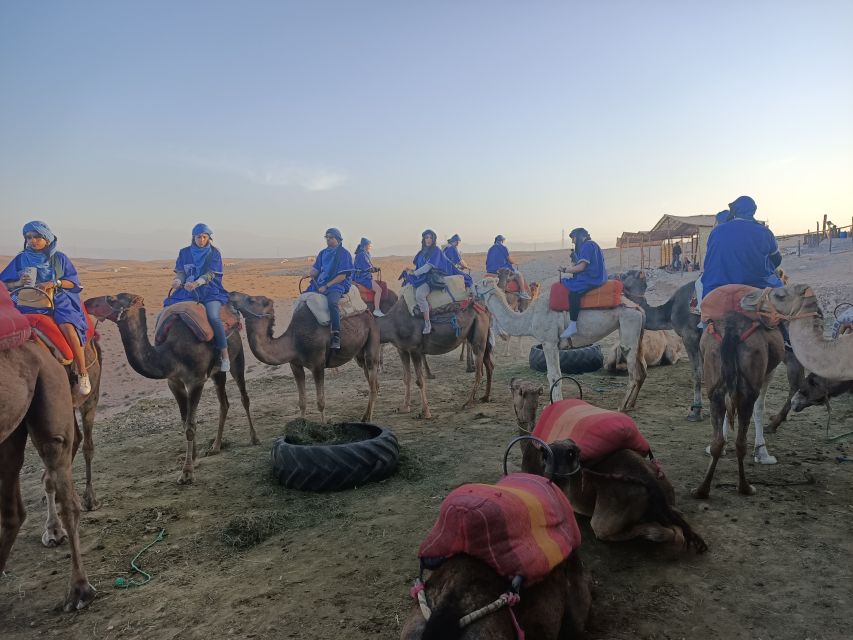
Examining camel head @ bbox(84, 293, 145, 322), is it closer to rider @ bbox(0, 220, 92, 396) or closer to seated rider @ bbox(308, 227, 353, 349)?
rider @ bbox(0, 220, 92, 396)

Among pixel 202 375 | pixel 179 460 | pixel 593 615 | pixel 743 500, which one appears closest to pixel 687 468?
pixel 743 500

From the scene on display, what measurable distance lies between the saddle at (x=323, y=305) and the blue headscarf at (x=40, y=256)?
11.5 ft

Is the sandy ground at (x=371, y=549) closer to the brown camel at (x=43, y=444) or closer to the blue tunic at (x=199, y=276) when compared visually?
the brown camel at (x=43, y=444)

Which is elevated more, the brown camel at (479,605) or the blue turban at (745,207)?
the blue turban at (745,207)

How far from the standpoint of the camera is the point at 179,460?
7320 mm

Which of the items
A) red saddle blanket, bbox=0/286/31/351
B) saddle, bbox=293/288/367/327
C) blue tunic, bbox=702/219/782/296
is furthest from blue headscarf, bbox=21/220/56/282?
blue tunic, bbox=702/219/782/296

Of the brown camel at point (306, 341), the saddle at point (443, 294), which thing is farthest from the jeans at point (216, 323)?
the saddle at point (443, 294)

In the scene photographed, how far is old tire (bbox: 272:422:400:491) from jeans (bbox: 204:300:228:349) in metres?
1.90

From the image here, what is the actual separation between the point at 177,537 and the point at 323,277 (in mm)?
5008

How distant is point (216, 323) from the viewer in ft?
24.0

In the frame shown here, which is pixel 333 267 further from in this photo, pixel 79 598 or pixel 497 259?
pixel 497 259

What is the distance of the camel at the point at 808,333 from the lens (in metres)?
4.57

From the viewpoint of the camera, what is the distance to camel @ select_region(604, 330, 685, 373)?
1202 cm

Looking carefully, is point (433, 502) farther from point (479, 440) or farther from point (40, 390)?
point (40, 390)
